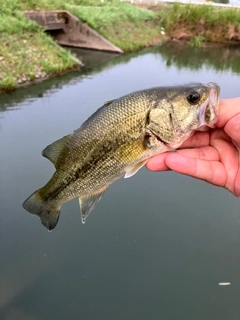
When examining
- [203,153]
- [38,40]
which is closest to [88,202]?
[203,153]

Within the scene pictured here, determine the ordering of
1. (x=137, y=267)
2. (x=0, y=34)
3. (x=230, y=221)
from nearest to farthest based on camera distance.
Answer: (x=137, y=267) → (x=230, y=221) → (x=0, y=34)

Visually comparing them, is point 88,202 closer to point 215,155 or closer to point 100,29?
point 215,155

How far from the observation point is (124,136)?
2436 millimetres

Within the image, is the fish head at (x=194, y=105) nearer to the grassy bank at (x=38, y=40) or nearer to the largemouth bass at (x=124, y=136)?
the largemouth bass at (x=124, y=136)

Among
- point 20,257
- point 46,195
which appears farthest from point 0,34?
point 46,195

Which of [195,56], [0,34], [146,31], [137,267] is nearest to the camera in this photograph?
[137,267]

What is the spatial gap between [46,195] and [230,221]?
3962mm

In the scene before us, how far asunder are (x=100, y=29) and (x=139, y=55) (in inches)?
98.5

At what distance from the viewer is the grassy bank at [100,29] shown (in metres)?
11.8

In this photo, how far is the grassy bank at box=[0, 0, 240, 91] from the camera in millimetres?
11773

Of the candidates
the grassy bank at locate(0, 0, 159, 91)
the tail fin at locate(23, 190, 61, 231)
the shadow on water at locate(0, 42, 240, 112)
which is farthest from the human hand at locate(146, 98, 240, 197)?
the grassy bank at locate(0, 0, 159, 91)

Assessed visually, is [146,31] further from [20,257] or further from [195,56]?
[20,257]

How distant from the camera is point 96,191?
2.67 m

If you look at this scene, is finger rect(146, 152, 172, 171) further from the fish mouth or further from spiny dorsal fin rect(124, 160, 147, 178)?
the fish mouth
